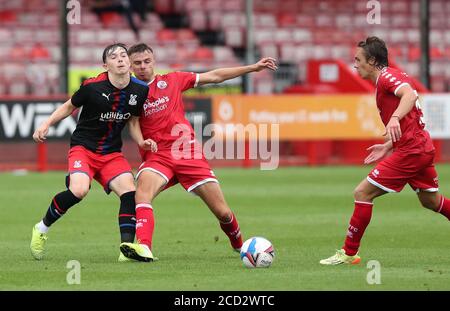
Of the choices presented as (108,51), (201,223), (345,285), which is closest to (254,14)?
(201,223)

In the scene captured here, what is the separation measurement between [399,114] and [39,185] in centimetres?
1114

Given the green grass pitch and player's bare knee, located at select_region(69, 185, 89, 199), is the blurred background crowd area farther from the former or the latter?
player's bare knee, located at select_region(69, 185, 89, 199)

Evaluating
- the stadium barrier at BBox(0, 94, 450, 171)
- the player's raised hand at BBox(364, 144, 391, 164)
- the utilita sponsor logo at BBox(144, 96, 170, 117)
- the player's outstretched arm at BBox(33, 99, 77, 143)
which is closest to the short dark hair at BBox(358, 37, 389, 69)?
the player's raised hand at BBox(364, 144, 391, 164)

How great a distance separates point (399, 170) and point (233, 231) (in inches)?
71.3

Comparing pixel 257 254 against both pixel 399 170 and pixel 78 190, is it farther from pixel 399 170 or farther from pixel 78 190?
pixel 78 190

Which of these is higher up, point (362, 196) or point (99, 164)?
point (99, 164)

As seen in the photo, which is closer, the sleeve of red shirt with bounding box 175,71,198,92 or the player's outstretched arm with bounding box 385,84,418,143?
the player's outstretched arm with bounding box 385,84,418,143

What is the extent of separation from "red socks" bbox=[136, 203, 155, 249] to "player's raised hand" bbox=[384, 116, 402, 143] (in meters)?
→ 2.36

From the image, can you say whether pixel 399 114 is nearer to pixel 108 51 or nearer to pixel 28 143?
pixel 108 51

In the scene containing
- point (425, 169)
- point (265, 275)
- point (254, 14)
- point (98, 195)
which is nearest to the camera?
point (265, 275)

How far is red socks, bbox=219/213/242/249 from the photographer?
1087 centimetres

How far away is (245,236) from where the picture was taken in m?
12.8

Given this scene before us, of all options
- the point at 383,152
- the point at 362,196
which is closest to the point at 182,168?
the point at 362,196
